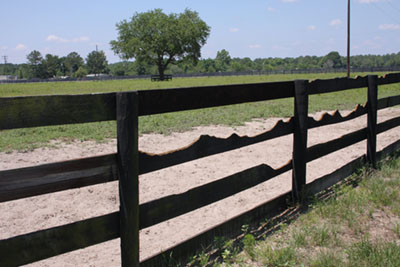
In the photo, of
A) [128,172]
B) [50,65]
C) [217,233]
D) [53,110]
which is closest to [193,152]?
[128,172]

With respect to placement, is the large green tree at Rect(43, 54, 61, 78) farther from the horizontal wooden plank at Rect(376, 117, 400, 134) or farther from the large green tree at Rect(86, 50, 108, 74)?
the horizontal wooden plank at Rect(376, 117, 400, 134)

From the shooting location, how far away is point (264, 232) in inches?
146

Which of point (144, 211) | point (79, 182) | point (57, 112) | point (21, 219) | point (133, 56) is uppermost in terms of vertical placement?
point (133, 56)

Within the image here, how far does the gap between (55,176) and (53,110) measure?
358 mm

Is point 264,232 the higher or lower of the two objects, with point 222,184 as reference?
lower

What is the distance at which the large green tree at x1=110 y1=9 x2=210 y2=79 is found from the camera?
76.1m

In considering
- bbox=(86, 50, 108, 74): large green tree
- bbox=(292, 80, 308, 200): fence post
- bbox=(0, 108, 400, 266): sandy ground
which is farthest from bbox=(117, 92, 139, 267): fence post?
bbox=(86, 50, 108, 74): large green tree

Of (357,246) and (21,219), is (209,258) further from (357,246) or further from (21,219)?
(21,219)

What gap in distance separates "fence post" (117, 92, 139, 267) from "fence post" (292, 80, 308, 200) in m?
2.20

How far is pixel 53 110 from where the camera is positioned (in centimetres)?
213

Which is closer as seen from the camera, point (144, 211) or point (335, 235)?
point (144, 211)

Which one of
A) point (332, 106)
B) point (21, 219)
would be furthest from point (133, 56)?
point (21, 219)

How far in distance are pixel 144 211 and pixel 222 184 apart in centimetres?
87

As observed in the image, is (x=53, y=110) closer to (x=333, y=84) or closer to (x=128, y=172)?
(x=128, y=172)
